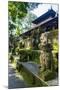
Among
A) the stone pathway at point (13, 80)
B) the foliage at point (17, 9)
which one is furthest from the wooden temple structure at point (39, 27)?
→ the stone pathway at point (13, 80)

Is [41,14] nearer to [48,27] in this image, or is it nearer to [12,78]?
[48,27]

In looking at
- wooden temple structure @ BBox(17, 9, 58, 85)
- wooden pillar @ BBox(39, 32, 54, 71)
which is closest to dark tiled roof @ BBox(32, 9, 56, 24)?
wooden temple structure @ BBox(17, 9, 58, 85)

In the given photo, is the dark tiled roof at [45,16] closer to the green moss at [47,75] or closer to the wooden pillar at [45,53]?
the wooden pillar at [45,53]

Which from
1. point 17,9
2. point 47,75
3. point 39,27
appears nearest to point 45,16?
point 39,27

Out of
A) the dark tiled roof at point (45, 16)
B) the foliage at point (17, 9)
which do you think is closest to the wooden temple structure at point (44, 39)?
the dark tiled roof at point (45, 16)

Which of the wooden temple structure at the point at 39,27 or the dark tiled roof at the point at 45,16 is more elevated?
the dark tiled roof at the point at 45,16

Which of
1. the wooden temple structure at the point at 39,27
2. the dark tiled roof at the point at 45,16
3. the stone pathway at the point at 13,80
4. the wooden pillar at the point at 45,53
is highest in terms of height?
the dark tiled roof at the point at 45,16

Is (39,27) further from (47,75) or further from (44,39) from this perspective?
(47,75)

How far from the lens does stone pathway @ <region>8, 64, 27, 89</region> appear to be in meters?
1.51

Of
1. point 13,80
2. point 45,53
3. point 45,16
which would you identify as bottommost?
point 13,80

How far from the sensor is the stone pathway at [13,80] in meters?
1.51

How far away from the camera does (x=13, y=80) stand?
152cm

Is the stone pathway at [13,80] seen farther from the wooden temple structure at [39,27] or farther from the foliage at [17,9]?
the foliage at [17,9]

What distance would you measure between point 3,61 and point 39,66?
284 millimetres
